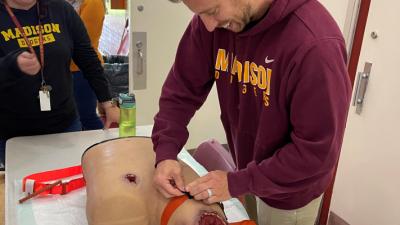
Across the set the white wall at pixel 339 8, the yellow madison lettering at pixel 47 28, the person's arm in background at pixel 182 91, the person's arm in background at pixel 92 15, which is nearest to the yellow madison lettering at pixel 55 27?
the yellow madison lettering at pixel 47 28

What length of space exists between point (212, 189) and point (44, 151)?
81cm

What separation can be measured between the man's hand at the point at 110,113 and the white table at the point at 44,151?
0.14 ft

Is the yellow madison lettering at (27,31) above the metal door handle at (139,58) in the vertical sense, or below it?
above

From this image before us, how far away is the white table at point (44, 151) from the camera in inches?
50.9

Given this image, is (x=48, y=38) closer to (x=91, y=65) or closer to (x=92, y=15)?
(x=91, y=65)

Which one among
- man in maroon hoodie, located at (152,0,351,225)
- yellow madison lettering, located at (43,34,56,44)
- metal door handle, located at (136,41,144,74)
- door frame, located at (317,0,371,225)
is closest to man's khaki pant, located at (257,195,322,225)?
man in maroon hoodie, located at (152,0,351,225)

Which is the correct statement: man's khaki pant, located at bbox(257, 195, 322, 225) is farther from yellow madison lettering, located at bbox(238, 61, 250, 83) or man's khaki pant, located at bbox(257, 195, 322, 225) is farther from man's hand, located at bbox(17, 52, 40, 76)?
man's hand, located at bbox(17, 52, 40, 76)

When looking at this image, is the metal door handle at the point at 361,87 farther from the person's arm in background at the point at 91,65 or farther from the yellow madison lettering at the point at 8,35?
the yellow madison lettering at the point at 8,35

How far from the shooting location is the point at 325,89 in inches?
30.5

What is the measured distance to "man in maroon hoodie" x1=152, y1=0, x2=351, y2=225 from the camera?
0.79 metres

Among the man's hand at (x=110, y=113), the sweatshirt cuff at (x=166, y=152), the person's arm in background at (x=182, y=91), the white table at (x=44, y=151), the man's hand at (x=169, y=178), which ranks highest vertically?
the person's arm in background at (x=182, y=91)

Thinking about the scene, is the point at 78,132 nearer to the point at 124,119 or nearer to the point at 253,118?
the point at 124,119

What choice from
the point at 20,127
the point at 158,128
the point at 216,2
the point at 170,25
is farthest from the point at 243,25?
the point at 170,25

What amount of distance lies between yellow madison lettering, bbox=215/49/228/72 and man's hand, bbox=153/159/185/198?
0.91 ft
